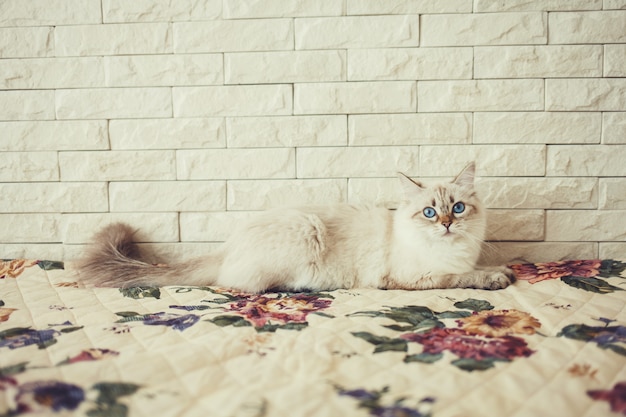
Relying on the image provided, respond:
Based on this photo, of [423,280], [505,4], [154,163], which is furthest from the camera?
[154,163]

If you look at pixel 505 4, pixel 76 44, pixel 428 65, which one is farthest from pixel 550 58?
pixel 76 44

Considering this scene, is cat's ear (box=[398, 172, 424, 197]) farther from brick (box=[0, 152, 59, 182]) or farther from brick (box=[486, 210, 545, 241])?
brick (box=[0, 152, 59, 182])

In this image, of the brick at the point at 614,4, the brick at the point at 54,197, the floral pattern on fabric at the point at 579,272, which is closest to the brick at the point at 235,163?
the brick at the point at 54,197

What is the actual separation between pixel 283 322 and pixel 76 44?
5.31ft

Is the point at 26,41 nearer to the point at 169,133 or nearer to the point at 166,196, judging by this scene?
the point at 169,133

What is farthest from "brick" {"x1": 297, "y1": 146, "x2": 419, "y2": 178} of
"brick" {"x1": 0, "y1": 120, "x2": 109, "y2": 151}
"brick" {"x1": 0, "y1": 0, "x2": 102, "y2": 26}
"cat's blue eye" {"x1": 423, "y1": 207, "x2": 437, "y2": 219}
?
"brick" {"x1": 0, "y1": 0, "x2": 102, "y2": 26}

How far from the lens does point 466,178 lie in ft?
5.61

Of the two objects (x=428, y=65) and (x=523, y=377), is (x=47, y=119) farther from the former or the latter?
(x=523, y=377)

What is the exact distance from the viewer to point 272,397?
0.84 meters

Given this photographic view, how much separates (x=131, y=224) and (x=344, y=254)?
3.37ft

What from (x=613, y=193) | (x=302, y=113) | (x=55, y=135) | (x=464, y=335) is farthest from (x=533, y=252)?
(x=55, y=135)

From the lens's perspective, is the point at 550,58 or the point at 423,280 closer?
the point at 423,280

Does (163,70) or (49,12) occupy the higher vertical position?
(49,12)

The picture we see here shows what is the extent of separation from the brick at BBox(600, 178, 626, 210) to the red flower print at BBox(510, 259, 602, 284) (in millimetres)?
260
